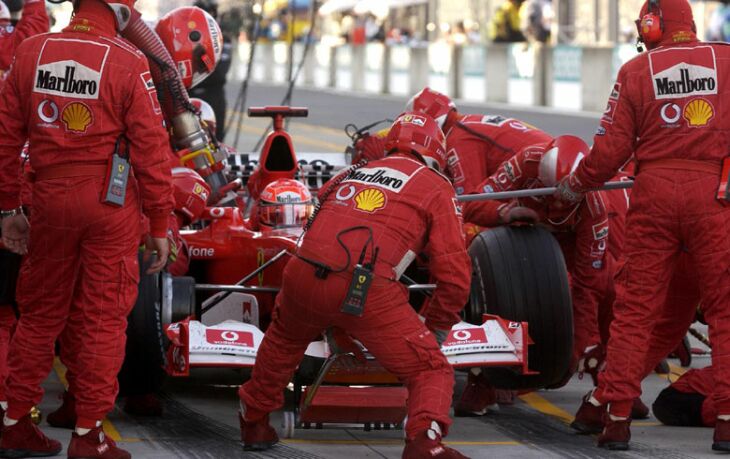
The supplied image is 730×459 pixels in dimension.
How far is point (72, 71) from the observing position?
6.52m

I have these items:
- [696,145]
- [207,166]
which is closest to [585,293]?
[696,145]

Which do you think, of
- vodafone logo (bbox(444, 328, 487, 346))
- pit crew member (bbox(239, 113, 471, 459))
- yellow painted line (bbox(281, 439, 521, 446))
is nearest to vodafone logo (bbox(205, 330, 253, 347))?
yellow painted line (bbox(281, 439, 521, 446))

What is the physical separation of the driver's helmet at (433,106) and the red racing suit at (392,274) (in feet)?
9.06

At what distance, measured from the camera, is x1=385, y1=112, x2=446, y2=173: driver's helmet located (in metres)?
6.83

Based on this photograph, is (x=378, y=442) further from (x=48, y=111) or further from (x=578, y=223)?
(x=48, y=111)

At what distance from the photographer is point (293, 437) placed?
731cm

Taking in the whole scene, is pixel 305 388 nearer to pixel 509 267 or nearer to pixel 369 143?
pixel 509 267

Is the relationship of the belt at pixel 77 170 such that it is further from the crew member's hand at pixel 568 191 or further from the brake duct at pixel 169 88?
the crew member's hand at pixel 568 191

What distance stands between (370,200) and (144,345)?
1.49 metres

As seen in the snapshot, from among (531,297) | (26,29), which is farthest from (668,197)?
(26,29)

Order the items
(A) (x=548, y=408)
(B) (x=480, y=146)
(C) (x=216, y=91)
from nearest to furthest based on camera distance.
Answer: (A) (x=548, y=408)
(B) (x=480, y=146)
(C) (x=216, y=91)

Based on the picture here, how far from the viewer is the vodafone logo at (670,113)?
7180 mm

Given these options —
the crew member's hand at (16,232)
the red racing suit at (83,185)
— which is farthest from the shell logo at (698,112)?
the crew member's hand at (16,232)

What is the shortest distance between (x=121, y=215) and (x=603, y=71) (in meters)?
18.5
